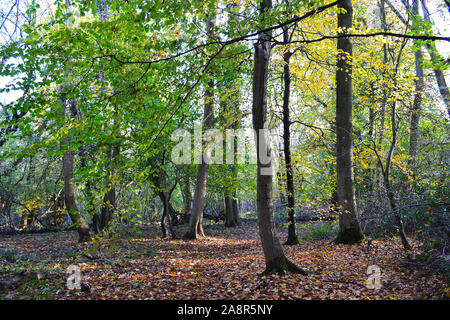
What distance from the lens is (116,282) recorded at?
5.80 metres

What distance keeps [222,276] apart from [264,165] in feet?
8.58

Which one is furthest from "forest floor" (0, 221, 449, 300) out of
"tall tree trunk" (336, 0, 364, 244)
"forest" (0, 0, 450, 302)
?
"tall tree trunk" (336, 0, 364, 244)

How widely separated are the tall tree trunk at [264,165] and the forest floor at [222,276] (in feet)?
1.14

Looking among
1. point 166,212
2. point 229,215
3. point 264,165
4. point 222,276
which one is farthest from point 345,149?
point 229,215

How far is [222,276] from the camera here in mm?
6309

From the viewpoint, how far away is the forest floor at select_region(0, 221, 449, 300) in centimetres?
477

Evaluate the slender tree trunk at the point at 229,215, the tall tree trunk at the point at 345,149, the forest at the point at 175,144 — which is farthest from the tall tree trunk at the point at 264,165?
the slender tree trunk at the point at 229,215

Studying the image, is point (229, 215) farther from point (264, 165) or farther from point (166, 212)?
point (264, 165)

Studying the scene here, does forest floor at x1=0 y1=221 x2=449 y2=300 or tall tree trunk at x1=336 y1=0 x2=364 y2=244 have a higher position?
tall tree trunk at x1=336 y1=0 x2=364 y2=244

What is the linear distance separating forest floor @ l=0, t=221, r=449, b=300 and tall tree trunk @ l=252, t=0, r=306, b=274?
1.14 feet

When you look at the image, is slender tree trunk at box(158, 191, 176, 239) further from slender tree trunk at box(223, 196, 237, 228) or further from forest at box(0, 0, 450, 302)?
slender tree trunk at box(223, 196, 237, 228)

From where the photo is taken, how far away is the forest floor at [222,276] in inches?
188

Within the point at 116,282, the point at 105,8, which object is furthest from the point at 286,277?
the point at 105,8
